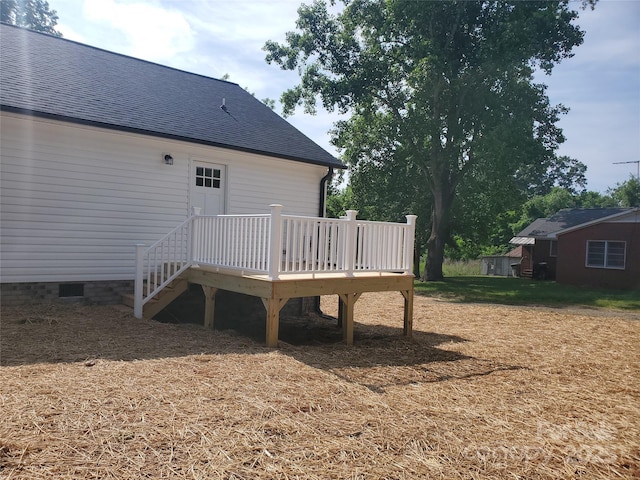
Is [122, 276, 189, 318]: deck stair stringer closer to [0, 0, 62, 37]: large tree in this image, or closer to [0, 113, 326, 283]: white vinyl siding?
[0, 113, 326, 283]: white vinyl siding

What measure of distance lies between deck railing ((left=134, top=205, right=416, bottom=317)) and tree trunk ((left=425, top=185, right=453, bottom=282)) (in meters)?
13.7

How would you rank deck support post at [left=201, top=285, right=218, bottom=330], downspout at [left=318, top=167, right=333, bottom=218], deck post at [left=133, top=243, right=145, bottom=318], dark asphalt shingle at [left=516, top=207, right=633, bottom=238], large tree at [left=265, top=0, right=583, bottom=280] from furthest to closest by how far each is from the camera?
dark asphalt shingle at [left=516, top=207, right=633, bottom=238] < large tree at [left=265, top=0, right=583, bottom=280] < downspout at [left=318, top=167, right=333, bottom=218] < deck support post at [left=201, top=285, right=218, bottom=330] < deck post at [left=133, top=243, right=145, bottom=318]

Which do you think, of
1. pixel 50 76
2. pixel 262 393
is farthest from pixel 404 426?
pixel 50 76

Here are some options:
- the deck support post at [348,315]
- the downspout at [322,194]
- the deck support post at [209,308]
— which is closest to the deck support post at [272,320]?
the deck support post at [348,315]

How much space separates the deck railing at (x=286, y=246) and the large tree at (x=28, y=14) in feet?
92.0

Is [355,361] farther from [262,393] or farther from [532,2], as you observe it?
[532,2]

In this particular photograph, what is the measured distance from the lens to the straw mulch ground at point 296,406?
326 cm

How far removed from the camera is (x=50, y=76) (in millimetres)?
9336

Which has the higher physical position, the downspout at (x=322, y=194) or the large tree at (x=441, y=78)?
the large tree at (x=441, y=78)

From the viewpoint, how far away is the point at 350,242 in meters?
7.66

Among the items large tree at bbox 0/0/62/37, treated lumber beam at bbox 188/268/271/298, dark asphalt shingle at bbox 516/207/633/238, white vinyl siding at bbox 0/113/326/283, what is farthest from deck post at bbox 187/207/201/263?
large tree at bbox 0/0/62/37

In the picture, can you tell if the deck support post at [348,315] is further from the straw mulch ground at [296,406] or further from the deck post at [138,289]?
the deck post at [138,289]

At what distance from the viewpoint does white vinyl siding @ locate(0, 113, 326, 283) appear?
26.3 feet

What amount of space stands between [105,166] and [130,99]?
1843mm
